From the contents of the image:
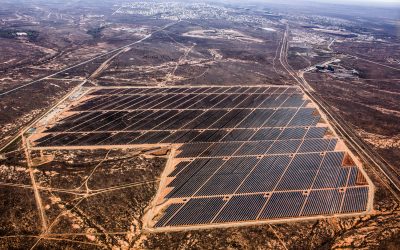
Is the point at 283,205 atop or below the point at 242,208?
atop

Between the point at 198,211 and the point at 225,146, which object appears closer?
the point at 198,211

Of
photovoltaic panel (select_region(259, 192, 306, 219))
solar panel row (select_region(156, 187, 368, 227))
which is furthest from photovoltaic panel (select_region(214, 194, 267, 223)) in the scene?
photovoltaic panel (select_region(259, 192, 306, 219))

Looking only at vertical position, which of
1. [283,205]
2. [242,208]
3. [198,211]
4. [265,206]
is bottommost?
[198,211]

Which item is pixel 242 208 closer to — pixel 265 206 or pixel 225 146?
pixel 265 206

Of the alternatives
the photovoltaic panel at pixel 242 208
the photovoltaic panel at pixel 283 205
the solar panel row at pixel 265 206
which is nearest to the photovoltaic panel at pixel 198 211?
the solar panel row at pixel 265 206

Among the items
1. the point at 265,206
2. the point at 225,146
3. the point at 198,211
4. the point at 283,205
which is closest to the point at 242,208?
the point at 265,206

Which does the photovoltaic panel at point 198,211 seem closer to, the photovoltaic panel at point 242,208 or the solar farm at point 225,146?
the solar farm at point 225,146

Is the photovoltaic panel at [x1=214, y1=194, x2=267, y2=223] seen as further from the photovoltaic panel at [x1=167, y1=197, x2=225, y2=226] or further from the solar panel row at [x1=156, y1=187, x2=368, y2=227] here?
the photovoltaic panel at [x1=167, y1=197, x2=225, y2=226]

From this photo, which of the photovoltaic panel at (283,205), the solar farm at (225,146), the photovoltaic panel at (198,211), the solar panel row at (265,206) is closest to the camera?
the photovoltaic panel at (198,211)

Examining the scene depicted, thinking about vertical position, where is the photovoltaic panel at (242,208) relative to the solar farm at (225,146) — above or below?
below
